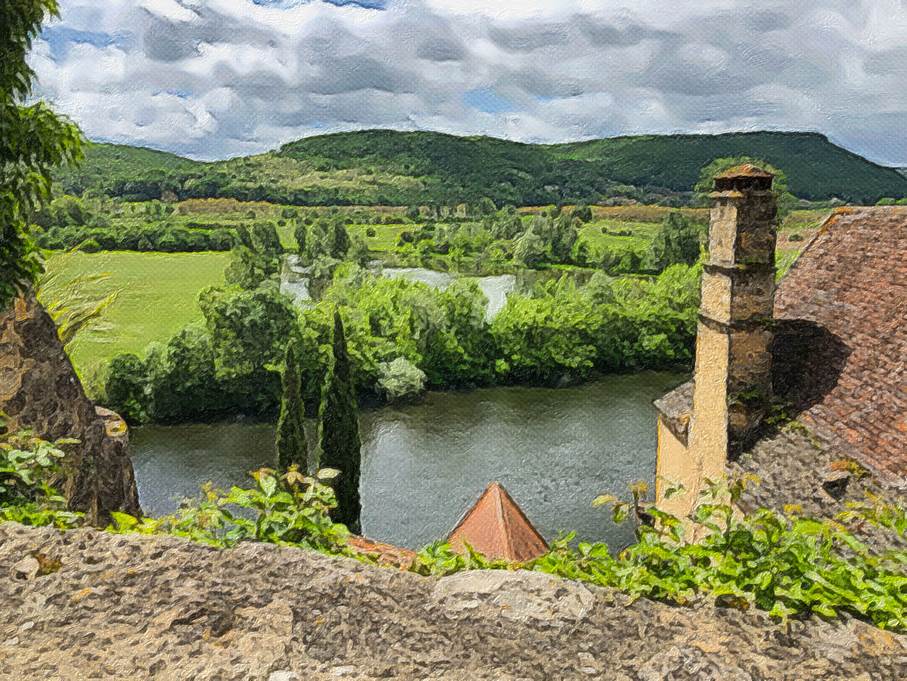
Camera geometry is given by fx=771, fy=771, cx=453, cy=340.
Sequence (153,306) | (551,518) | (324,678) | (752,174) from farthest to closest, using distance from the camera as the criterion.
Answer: (153,306), (551,518), (752,174), (324,678)

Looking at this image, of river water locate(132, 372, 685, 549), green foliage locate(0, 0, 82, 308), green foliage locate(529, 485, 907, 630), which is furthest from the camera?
river water locate(132, 372, 685, 549)

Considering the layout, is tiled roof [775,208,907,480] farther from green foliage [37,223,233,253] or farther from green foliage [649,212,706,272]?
green foliage [37,223,233,253]

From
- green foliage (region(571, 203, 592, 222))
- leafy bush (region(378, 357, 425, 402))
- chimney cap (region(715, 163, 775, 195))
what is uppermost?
chimney cap (region(715, 163, 775, 195))

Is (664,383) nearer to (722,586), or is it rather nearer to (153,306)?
(153,306)

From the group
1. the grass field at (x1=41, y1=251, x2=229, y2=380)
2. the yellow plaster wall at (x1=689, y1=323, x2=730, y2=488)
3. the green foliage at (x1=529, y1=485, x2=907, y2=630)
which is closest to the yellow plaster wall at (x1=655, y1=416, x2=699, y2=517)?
the yellow plaster wall at (x1=689, y1=323, x2=730, y2=488)

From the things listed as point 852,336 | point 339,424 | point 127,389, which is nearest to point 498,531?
point 852,336

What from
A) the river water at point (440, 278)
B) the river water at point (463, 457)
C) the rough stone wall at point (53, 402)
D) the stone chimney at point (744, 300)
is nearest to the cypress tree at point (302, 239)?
the river water at point (440, 278)

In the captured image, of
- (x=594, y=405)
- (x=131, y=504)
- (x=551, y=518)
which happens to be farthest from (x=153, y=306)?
(x=131, y=504)
